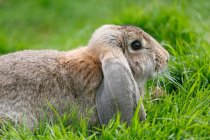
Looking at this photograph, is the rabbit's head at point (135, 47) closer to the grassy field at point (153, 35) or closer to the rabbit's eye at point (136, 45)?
the rabbit's eye at point (136, 45)

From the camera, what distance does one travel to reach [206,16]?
8.41 m

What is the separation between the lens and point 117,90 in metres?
4.74

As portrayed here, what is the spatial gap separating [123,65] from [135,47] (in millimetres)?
511

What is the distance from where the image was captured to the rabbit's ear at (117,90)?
4.75 m

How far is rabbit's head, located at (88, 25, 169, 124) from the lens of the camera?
4766 mm

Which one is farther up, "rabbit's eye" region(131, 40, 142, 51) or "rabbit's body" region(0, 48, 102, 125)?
"rabbit's eye" region(131, 40, 142, 51)

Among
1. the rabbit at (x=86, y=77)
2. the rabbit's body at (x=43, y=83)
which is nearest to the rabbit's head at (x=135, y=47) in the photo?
the rabbit at (x=86, y=77)

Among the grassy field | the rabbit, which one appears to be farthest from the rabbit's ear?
the grassy field

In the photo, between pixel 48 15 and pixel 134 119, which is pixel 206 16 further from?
pixel 134 119

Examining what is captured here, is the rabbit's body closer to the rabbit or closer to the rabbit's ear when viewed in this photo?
the rabbit

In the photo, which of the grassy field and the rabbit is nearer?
the grassy field

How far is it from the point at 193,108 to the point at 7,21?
5828 mm

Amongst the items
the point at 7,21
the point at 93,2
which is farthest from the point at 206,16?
the point at 7,21

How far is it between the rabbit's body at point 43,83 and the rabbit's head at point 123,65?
0.44ft
